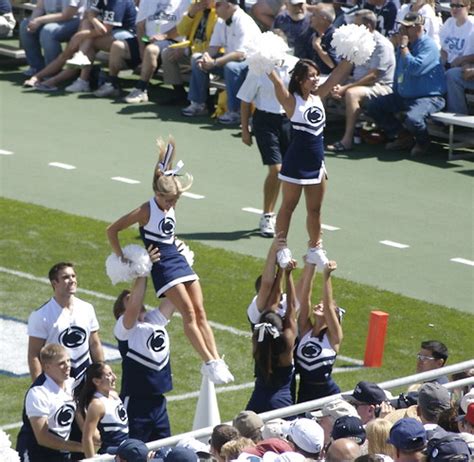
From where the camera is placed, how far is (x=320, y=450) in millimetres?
6750

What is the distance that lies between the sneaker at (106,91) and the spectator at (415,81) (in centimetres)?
402

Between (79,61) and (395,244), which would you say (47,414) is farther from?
(79,61)

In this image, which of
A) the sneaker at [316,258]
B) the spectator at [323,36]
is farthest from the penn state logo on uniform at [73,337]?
the spectator at [323,36]

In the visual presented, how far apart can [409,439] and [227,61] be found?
10.9 m

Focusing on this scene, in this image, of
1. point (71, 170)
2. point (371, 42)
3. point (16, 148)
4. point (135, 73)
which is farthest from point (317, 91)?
point (135, 73)

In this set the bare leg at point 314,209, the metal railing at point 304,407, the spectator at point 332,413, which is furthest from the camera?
the bare leg at point 314,209

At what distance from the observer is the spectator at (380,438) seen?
6719 mm

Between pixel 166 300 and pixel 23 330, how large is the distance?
2.13m

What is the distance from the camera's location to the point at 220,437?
666 cm

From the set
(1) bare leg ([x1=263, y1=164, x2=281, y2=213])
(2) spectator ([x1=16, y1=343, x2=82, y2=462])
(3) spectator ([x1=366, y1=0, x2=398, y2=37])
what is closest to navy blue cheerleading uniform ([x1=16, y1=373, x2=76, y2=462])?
(2) spectator ([x1=16, y1=343, x2=82, y2=462])

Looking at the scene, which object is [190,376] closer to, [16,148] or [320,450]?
[320,450]

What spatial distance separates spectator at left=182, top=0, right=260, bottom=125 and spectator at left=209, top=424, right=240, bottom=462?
1007 cm

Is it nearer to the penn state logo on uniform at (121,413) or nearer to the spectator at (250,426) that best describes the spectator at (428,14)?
the penn state logo on uniform at (121,413)

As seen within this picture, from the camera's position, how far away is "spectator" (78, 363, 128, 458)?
7621 mm
